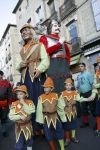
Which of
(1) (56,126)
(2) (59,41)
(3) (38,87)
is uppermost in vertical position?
(2) (59,41)

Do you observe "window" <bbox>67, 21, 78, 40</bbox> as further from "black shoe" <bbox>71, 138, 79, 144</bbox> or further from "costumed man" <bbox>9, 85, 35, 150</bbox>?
"costumed man" <bbox>9, 85, 35, 150</bbox>

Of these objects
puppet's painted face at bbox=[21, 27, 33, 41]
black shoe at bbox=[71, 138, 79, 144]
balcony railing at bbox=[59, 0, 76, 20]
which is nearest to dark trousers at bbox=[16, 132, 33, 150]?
black shoe at bbox=[71, 138, 79, 144]

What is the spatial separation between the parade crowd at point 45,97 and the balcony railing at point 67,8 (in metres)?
13.4

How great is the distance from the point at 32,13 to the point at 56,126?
2363 cm

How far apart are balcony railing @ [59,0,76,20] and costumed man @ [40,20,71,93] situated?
13.5 metres

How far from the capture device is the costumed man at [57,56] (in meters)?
4.85

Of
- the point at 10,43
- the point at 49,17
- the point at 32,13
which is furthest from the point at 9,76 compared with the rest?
the point at 49,17

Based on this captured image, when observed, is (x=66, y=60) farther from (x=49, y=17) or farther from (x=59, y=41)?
(x=49, y=17)

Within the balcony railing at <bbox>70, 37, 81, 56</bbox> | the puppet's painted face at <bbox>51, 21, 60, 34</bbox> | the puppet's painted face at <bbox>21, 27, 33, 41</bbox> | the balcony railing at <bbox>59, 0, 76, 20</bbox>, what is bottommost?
the puppet's painted face at <bbox>21, 27, 33, 41</bbox>

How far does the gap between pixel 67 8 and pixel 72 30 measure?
1926 mm

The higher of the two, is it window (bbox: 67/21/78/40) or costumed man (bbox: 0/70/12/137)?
window (bbox: 67/21/78/40)

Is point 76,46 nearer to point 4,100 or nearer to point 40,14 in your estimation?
point 40,14

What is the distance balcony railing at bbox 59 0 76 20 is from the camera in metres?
18.0

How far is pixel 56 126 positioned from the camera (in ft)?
12.1
